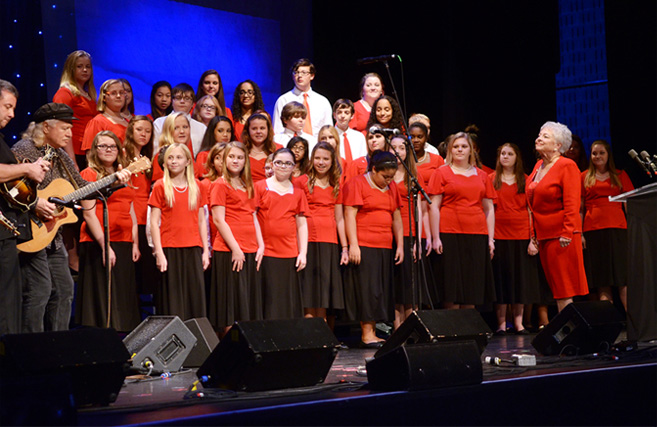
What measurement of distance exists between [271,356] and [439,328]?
3.41 ft

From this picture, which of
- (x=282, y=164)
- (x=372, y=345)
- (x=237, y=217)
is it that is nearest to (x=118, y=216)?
(x=237, y=217)

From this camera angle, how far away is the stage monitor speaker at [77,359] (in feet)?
9.64

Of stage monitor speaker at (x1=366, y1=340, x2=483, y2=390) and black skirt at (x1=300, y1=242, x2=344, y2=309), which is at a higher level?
black skirt at (x1=300, y1=242, x2=344, y2=309)

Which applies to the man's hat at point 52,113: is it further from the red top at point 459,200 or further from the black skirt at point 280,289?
the red top at point 459,200

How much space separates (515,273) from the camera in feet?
22.5

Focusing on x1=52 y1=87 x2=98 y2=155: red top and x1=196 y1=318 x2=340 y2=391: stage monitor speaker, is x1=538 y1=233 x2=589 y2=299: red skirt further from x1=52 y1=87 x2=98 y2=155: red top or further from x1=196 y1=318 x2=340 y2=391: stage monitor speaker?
x1=52 y1=87 x2=98 y2=155: red top

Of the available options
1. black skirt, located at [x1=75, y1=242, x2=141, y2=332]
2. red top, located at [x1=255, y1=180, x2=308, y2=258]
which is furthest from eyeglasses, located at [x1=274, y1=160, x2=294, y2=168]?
black skirt, located at [x1=75, y1=242, x2=141, y2=332]

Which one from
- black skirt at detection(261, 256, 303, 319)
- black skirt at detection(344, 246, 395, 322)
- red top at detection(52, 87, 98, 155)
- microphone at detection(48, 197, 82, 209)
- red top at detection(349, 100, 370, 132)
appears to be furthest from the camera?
red top at detection(349, 100, 370, 132)

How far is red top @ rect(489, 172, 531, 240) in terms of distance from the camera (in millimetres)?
6883

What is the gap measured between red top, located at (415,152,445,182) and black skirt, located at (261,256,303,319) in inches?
61.3

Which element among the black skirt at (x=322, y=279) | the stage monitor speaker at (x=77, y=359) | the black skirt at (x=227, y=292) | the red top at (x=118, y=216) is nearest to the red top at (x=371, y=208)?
the black skirt at (x=322, y=279)

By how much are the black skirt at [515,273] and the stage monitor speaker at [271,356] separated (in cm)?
351

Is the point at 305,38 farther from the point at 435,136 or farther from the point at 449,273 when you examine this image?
the point at 449,273

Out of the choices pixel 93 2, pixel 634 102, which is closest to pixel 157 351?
pixel 93 2
